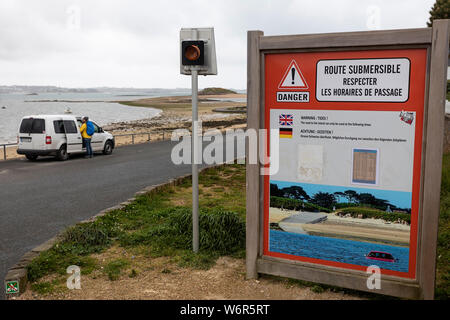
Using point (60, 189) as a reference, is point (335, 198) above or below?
above

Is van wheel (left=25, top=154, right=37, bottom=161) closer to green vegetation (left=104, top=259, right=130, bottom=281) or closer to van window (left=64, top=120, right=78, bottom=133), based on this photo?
van window (left=64, top=120, right=78, bottom=133)

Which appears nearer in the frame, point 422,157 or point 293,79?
point 422,157

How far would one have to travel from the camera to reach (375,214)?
4625 mm

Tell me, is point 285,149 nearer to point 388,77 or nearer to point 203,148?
point 388,77

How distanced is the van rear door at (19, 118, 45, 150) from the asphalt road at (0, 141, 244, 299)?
2.17ft

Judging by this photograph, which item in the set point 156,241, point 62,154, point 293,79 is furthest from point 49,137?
point 293,79

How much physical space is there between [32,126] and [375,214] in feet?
54.7

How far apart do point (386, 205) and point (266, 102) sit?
1.60m

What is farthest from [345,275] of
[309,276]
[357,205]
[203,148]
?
[203,148]

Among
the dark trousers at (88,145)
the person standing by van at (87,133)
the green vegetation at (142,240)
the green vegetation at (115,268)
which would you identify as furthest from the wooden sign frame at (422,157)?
the dark trousers at (88,145)

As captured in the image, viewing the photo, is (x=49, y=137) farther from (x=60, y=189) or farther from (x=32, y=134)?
(x=60, y=189)

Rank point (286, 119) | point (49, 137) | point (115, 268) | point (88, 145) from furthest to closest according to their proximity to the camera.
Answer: point (88, 145), point (49, 137), point (115, 268), point (286, 119)

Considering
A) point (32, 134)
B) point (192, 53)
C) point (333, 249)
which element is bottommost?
point (333, 249)

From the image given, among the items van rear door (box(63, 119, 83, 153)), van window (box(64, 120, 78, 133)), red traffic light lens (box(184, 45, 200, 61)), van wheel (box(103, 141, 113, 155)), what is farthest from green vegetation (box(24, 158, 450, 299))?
van wheel (box(103, 141, 113, 155))
